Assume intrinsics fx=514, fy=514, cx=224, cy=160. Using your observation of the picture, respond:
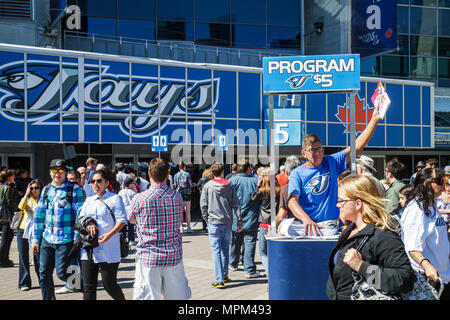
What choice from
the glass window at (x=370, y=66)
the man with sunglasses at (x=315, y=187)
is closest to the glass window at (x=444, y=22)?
the glass window at (x=370, y=66)

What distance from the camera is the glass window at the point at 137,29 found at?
27422 mm

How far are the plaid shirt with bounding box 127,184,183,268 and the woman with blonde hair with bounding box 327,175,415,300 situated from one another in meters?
2.05

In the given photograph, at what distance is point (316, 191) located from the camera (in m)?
5.13

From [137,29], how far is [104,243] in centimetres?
2386

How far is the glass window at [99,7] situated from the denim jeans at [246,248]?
20.9m

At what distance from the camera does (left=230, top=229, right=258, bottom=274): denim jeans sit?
8.46 metres

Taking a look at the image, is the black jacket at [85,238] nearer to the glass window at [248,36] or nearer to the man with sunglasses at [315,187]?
the man with sunglasses at [315,187]

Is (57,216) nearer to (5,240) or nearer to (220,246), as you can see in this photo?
(220,246)

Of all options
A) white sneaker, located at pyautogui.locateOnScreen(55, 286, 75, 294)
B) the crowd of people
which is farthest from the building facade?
the crowd of people

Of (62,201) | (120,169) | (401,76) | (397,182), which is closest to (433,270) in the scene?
(397,182)

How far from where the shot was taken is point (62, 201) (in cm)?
624

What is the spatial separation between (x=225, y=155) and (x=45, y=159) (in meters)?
7.78

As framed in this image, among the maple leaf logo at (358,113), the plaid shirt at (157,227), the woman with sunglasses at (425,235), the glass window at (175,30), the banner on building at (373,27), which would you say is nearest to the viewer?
the woman with sunglasses at (425,235)

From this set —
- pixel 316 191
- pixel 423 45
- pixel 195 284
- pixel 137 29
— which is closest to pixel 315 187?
pixel 316 191
